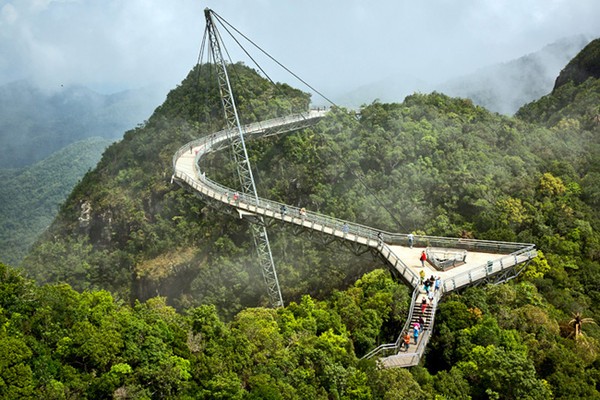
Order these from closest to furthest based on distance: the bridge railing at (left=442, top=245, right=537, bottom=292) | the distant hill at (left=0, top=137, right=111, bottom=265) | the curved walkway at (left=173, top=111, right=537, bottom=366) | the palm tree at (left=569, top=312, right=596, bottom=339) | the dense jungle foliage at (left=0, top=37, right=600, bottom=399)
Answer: the dense jungle foliage at (left=0, top=37, right=600, bottom=399)
the palm tree at (left=569, top=312, right=596, bottom=339)
the curved walkway at (left=173, top=111, right=537, bottom=366)
the bridge railing at (left=442, top=245, right=537, bottom=292)
the distant hill at (left=0, top=137, right=111, bottom=265)

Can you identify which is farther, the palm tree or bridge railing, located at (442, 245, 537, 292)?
bridge railing, located at (442, 245, 537, 292)

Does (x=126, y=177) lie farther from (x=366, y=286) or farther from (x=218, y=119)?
(x=366, y=286)

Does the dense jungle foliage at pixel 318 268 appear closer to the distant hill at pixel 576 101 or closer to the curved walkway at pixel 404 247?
the distant hill at pixel 576 101

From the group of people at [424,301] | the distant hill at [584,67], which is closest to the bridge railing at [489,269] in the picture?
the group of people at [424,301]

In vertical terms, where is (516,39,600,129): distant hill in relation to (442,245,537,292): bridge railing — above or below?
above

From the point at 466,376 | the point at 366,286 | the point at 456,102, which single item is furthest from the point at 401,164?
the point at 466,376

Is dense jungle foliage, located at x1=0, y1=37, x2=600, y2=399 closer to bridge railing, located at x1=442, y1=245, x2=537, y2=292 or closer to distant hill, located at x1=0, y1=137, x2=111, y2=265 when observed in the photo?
bridge railing, located at x1=442, y1=245, x2=537, y2=292

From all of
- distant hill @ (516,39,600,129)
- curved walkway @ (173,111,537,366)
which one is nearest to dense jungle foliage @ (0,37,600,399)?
distant hill @ (516,39,600,129)
